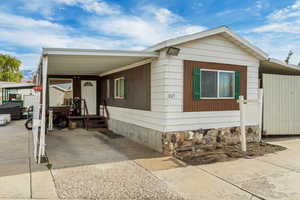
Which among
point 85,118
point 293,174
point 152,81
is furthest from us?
point 85,118

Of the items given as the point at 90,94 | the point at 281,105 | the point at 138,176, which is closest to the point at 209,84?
the point at 138,176

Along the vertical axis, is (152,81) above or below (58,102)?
above

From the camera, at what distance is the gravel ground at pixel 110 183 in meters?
3.42

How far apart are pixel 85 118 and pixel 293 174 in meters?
8.48

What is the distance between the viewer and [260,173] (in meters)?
4.41

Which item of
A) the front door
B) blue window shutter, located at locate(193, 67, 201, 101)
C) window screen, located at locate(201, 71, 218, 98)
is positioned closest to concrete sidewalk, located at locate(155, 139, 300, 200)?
blue window shutter, located at locate(193, 67, 201, 101)

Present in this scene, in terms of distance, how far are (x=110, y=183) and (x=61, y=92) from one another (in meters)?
8.47

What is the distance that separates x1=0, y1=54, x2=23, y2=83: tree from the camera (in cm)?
2862

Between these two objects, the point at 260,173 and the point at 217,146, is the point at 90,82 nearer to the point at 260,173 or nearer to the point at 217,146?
the point at 217,146

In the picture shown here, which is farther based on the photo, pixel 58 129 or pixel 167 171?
pixel 58 129

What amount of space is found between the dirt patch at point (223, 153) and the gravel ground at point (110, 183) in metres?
1.38

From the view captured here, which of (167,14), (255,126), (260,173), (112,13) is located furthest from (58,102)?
(260,173)

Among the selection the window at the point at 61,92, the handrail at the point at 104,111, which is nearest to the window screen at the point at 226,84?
the handrail at the point at 104,111

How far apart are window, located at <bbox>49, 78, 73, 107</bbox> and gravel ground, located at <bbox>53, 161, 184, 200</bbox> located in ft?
23.7
